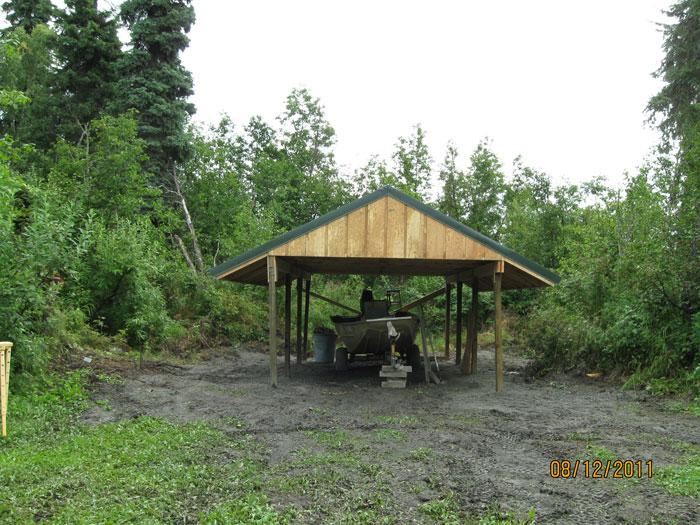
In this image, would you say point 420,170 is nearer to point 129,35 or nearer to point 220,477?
point 129,35

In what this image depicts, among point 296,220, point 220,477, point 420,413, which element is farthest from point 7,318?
point 296,220

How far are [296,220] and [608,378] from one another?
2210cm

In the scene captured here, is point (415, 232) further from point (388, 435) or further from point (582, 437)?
point (582, 437)

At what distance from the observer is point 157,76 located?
19922 mm

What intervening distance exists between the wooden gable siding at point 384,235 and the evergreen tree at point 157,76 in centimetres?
1305

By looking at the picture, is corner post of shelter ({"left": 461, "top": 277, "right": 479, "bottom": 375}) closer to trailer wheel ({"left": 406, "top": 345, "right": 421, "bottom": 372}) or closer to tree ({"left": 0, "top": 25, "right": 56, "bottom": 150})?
trailer wheel ({"left": 406, "top": 345, "right": 421, "bottom": 372})

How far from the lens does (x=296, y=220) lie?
99.5 feet

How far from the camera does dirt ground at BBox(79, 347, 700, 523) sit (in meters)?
4.03

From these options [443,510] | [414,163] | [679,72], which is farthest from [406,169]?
[443,510]

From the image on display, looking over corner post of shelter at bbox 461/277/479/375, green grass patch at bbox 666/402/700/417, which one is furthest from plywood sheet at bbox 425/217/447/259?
green grass patch at bbox 666/402/700/417

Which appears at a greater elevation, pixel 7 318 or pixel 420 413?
pixel 7 318

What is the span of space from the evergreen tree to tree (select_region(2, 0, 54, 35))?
10607 millimetres

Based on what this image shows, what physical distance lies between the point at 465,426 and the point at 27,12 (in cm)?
3123

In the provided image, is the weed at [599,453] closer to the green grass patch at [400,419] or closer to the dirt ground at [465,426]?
the dirt ground at [465,426]
